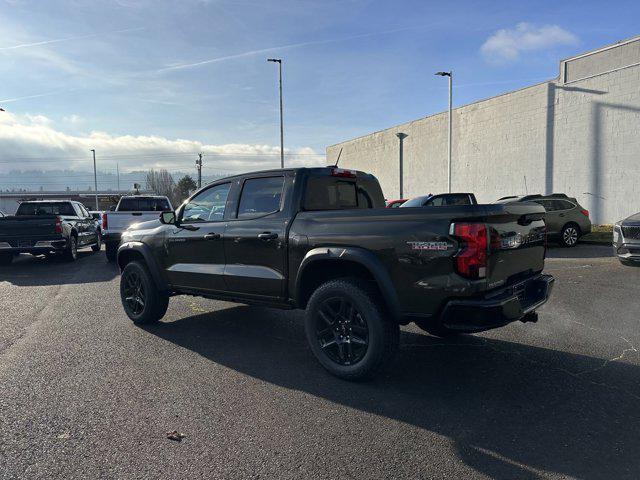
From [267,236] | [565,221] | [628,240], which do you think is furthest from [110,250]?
[565,221]

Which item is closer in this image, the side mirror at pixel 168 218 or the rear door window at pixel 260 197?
the rear door window at pixel 260 197

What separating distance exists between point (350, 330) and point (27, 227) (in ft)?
36.4

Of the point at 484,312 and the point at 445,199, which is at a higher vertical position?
the point at 445,199

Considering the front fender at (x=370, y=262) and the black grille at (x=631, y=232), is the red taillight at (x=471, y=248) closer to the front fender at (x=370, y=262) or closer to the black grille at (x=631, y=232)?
the front fender at (x=370, y=262)

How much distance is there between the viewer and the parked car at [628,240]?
29.7ft

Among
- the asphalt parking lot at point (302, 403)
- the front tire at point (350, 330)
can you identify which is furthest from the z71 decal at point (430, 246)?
the asphalt parking lot at point (302, 403)

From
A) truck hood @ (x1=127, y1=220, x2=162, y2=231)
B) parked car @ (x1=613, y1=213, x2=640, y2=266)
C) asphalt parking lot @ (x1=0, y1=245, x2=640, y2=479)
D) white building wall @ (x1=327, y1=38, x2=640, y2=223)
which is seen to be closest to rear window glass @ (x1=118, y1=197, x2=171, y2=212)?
truck hood @ (x1=127, y1=220, x2=162, y2=231)

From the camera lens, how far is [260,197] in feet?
16.6

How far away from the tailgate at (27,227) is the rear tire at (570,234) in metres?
14.2

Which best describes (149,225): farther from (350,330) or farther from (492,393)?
(492,393)

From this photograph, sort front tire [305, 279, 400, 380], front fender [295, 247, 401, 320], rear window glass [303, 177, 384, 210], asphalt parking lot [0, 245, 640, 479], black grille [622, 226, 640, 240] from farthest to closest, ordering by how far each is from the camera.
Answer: black grille [622, 226, 640, 240] < rear window glass [303, 177, 384, 210] < front tire [305, 279, 400, 380] < front fender [295, 247, 401, 320] < asphalt parking lot [0, 245, 640, 479]

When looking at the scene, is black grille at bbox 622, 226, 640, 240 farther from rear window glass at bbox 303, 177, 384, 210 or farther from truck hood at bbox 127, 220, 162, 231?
truck hood at bbox 127, 220, 162, 231

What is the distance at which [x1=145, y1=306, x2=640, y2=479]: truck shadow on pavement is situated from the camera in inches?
116

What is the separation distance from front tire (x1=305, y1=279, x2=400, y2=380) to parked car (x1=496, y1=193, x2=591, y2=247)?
11204 millimetres
